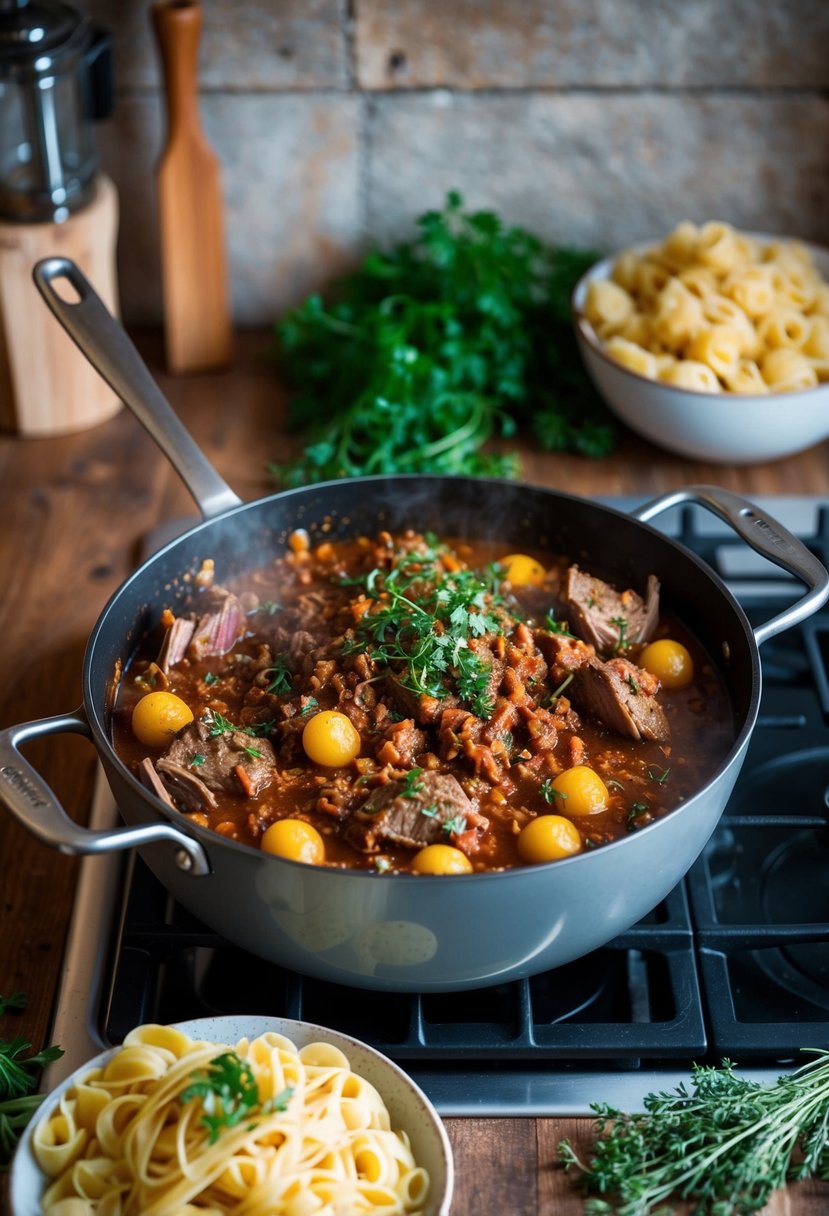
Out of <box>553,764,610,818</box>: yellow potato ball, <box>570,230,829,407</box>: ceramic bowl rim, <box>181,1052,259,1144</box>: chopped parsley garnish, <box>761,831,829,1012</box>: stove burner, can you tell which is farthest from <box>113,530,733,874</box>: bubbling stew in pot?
<box>570,230,829,407</box>: ceramic bowl rim

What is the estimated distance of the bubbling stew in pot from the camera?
2018mm

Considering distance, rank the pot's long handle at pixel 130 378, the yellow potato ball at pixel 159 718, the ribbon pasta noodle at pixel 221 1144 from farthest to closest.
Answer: the pot's long handle at pixel 130 378, the yellow potato ball at pixel 159 718, the ribbon pasta noodle at pixel 221 1144

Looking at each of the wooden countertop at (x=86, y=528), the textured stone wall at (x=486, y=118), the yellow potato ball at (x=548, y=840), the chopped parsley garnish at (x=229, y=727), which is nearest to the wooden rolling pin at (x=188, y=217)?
the wooden countertop at (x=86, y=528)

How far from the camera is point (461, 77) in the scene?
11.4 ft

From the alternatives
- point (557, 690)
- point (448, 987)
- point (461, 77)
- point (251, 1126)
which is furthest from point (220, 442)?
point (251, 1126)

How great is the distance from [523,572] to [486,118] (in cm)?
154

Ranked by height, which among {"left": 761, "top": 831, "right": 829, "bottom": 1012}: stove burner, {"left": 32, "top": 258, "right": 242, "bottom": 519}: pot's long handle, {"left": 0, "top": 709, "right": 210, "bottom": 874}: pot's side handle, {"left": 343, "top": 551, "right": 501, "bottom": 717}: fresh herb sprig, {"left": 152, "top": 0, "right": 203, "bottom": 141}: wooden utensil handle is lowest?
{"left": 761, "top": 831, "right": 829, "bottom": 1012}: stove burner

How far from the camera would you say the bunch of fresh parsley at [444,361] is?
3.21 metres

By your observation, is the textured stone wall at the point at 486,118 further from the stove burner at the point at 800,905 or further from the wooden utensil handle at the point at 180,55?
the stove burner at the point at 800,905

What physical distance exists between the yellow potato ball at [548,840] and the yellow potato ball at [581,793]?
72 mm

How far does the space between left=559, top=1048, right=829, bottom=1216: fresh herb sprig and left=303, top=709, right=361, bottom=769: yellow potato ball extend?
66cm

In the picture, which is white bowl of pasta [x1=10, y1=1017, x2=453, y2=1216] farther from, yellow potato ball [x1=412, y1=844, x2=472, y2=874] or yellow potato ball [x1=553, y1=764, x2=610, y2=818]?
yellow potato ball [x1=553, y1=764, x2=610, y2=818]

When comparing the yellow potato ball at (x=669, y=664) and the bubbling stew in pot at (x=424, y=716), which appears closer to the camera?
the bubbling stew in pot at (x=424, y=716)

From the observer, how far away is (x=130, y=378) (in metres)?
2.52
